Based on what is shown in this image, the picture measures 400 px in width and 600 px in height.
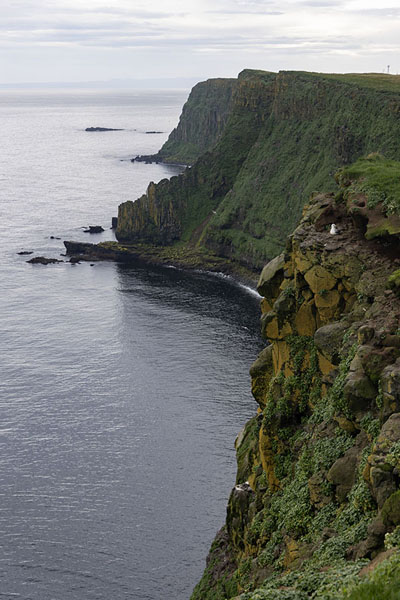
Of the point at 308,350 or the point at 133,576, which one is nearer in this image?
the point at 308,350

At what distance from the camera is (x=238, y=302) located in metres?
142

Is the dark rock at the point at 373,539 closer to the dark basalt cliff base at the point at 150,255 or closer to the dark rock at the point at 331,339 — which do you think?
the dark rock at the point at 331,339

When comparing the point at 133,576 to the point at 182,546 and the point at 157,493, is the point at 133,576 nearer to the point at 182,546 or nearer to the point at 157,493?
the point at 182,546

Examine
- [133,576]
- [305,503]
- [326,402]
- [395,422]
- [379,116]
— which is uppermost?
[379,116]

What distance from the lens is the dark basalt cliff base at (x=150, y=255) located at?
17262cm

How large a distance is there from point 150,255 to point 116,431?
97506 mm

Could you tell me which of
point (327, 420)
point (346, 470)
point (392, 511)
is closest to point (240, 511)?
point (327, 420)

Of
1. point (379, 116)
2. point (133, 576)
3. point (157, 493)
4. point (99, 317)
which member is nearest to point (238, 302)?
point (99, 317)

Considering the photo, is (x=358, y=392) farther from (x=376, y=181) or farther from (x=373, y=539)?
(x=376, y=181)

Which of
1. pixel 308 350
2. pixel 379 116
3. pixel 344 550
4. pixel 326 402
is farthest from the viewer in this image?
pixel 379 116

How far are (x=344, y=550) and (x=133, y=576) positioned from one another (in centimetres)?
4170

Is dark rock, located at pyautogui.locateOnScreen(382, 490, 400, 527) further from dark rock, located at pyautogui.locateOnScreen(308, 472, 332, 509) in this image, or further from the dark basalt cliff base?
the dark basalt cliff base

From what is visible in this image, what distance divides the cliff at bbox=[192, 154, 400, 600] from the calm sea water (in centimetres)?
1909

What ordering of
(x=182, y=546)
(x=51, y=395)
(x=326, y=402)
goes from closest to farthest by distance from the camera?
(x=326, y=402)
(x=182, y=546)
(x=51, y=395)
